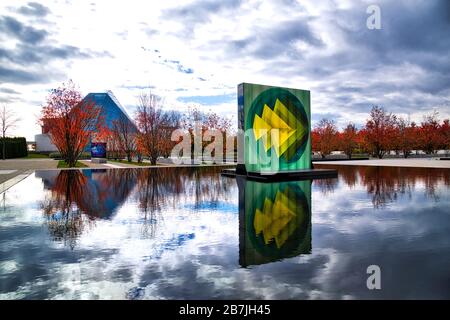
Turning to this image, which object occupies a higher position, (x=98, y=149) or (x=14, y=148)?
(x=14, y=148)

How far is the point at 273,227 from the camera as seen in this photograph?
7664mm

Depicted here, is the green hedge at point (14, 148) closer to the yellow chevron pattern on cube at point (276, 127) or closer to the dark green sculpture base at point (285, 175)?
the dark green sculpture base at point (285, 175)

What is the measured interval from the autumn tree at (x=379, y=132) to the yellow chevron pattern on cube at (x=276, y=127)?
31.3 m

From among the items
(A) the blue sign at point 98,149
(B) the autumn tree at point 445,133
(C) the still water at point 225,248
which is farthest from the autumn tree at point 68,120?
(B) the autumn tree at point 445,133

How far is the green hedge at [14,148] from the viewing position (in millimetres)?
55312

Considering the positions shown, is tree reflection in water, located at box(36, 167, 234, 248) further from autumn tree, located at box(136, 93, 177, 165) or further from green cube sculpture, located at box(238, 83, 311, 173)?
autumn tree, located at box(136, 93, 177, 165)

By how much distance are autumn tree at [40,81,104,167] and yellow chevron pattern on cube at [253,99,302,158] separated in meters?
18.0

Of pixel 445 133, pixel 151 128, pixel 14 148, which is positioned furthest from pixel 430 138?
pixel 14 148

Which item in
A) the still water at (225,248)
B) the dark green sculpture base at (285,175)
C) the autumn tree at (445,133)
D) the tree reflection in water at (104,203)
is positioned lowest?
the still water at (225,248)

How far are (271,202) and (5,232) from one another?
721 cm

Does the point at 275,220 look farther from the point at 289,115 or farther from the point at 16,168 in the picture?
the point at 16,168

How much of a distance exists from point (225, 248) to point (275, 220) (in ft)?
8.37
